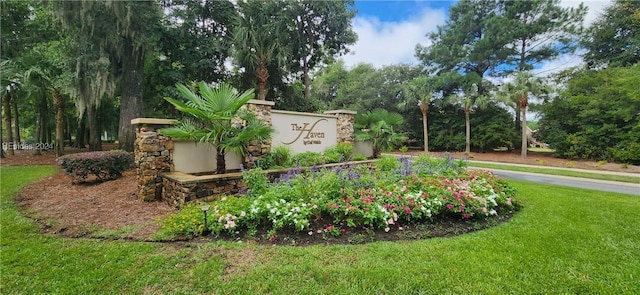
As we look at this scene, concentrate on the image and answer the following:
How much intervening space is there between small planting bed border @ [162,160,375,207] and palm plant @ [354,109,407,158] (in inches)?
167

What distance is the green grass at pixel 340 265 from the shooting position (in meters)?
2.01

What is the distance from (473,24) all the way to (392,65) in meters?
5.96

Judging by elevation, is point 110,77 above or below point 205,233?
above

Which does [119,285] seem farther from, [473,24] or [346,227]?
[473,24]

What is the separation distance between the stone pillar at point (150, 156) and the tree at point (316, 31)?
9390 millimetres

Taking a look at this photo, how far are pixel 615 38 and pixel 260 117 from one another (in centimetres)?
2137

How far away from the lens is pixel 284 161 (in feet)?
19.3

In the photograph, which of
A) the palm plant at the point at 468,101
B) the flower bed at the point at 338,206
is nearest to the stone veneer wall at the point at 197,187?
the flower bed at the point at 338,206

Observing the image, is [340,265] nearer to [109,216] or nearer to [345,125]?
[109,216]

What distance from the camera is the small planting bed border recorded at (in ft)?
13.0

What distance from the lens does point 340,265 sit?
91.3 inches

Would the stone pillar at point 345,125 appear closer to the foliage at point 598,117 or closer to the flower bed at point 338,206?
the flower bed at point 338,206

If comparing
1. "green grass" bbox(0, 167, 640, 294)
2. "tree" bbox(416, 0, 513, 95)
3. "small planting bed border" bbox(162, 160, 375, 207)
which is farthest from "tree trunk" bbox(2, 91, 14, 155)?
"tree" bbox(416, 0, 513, 95)

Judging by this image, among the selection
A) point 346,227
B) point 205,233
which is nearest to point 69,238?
point 205,233
